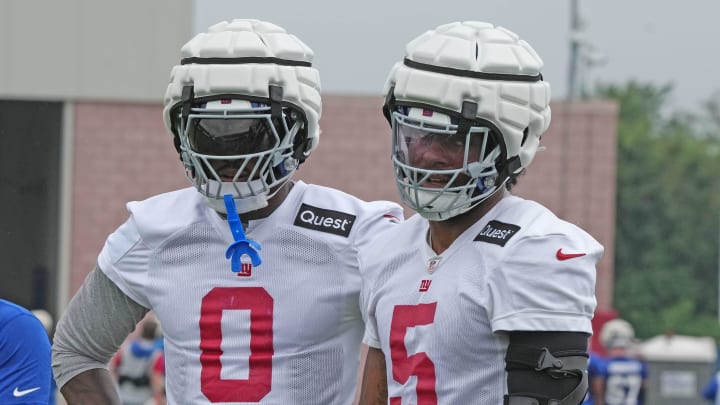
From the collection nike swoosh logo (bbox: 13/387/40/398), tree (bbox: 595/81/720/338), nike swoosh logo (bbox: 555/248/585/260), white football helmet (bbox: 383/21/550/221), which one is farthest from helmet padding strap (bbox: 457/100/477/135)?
tree (bbox: 595/81/720/338)

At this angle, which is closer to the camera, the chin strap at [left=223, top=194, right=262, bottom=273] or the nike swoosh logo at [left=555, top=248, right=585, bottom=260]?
the nike swoosh logo at [left=555, top=248, right=585, bottom=260]

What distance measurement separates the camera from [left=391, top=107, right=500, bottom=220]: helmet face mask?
10.7 ft

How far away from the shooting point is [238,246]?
3844 millimetres

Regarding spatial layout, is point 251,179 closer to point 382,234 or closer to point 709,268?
point 382,234

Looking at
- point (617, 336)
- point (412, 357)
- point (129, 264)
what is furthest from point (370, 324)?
point (617, 336)

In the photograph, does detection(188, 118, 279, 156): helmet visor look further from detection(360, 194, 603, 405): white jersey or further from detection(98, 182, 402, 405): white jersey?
detection(360, 194, 603, 405): white jersey

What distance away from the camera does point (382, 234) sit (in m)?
3.71

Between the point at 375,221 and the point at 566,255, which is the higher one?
the point at 566,255

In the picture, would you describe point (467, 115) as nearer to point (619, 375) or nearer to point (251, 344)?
point (251, 344)

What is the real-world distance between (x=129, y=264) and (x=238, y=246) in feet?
1.19

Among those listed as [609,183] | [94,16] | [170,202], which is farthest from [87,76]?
[170,202]

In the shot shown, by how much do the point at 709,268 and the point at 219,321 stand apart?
5194cm

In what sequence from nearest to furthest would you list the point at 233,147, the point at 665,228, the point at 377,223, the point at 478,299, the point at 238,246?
1. the point at 478,299
2. the point at 233,147
3. the point at 238,246
4. the point at 377,223
5. the point at 665,228

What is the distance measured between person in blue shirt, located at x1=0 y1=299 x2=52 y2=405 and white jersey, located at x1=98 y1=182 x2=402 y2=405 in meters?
0.34
